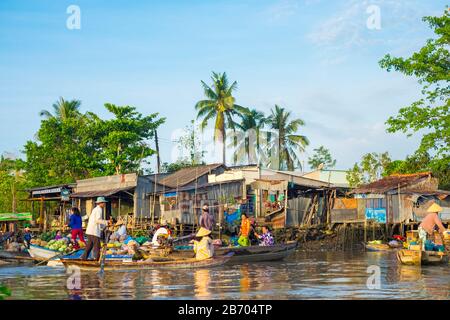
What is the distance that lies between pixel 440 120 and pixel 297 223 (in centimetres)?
798

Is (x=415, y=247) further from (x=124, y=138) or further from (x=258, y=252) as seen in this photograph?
(x=124, y=138)

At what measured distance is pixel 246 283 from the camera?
1211cm

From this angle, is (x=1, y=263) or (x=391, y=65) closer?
(x=1, y=263)

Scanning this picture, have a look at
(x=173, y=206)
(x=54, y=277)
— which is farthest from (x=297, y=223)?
(x=54, y=277)

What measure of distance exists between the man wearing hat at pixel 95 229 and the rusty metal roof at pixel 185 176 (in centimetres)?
1525

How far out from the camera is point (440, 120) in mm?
24844

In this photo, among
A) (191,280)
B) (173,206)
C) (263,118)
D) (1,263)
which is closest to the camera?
(191,280)

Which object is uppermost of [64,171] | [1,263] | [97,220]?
[64,171]

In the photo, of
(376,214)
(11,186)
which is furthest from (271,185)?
(11,186)

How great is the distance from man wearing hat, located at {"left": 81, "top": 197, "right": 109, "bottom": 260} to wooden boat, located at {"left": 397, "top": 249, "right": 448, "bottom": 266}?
7400 millimetres

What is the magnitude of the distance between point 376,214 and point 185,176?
9604 mm

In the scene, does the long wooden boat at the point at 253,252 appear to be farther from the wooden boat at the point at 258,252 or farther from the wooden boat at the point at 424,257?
the wooden boat at the point at 424,257
